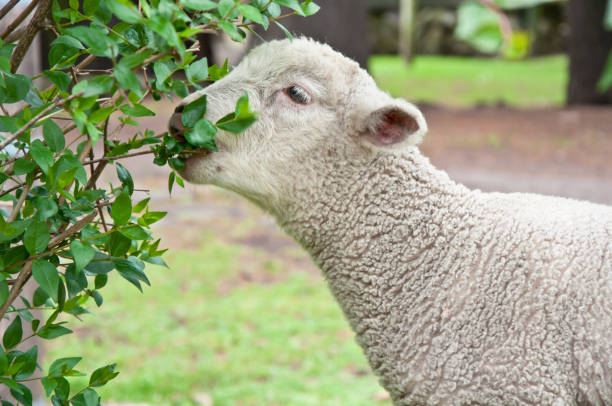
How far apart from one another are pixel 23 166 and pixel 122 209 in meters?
0.28

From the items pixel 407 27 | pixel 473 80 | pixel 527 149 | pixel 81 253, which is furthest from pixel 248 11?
pixel 407 27

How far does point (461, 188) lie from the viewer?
2.81 m

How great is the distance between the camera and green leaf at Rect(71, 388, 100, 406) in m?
2.20

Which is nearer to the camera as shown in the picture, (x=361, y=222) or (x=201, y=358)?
(x=361, y=222)

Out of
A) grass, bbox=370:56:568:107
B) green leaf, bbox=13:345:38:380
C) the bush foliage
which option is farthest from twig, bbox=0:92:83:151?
grass, bbox=370:56:568:107

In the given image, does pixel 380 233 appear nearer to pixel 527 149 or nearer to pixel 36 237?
pixel 36 237

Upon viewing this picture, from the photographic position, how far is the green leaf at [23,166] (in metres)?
1.94

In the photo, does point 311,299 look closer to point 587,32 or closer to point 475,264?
point 475,264

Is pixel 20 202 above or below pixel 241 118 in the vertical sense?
below

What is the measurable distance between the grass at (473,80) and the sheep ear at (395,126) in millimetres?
10898

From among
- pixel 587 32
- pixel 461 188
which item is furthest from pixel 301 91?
pixel 587 32

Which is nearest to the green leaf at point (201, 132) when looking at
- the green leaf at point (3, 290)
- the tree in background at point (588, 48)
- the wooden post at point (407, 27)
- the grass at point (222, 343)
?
the green leaf at point (3, 290)

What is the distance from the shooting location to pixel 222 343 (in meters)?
5.29

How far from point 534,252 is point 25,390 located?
167 centimetres
